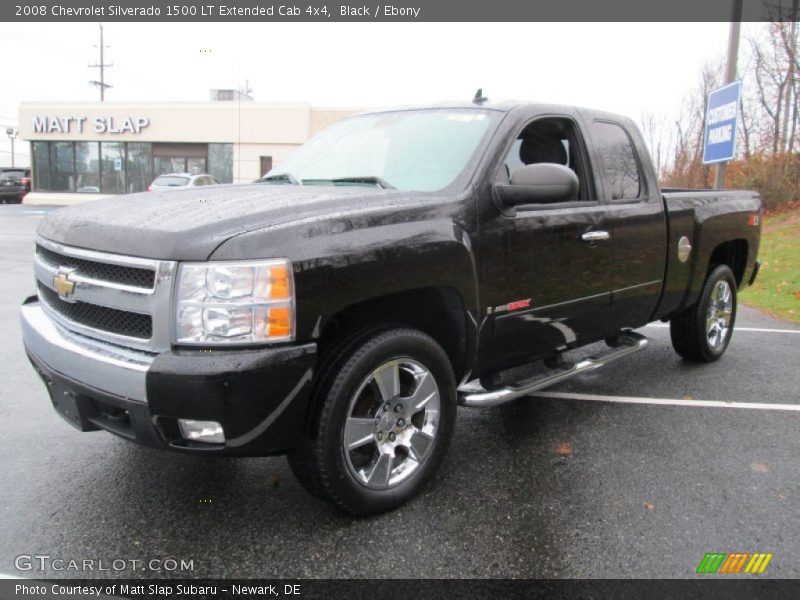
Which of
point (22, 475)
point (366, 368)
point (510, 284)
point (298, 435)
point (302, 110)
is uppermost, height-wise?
point (302, 110)

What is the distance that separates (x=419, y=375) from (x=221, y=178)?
110 feet

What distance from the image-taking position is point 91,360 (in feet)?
8.45

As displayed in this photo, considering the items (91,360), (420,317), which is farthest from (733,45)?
(91,360)

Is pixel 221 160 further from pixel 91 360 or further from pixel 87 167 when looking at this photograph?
pixel 91 360

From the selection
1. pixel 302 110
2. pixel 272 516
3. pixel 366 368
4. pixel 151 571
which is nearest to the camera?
pixel 151 571

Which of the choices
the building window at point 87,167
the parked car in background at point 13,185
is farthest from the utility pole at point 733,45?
the parked car in background at point 13,185

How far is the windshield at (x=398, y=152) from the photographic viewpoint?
3441 millimetres

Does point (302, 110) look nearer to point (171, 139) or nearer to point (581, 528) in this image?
point (171, 139)

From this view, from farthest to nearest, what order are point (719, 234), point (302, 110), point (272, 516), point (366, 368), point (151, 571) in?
1. point (302, 110)
2. point (719, 234)
3. point (272, 516)
4. point (366, 368)
5. point (151, 571)

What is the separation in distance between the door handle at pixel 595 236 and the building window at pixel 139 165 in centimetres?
3465

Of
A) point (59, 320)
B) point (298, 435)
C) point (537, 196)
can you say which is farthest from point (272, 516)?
point (537, 196)

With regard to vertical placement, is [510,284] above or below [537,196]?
below

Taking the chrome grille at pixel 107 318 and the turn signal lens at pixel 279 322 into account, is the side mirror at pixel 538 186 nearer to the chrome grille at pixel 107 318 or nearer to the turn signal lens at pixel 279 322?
the turn signal lens at pixel 279 322

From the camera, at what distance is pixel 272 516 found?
2906 millimetres
